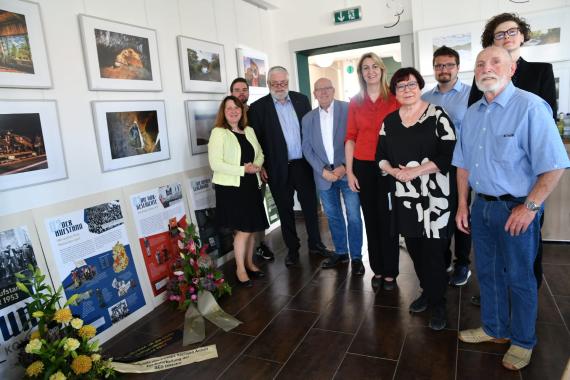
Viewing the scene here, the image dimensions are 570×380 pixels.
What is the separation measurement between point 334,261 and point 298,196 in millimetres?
640

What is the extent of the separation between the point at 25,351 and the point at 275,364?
48.7 inches

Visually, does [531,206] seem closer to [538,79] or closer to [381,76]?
[538,79]

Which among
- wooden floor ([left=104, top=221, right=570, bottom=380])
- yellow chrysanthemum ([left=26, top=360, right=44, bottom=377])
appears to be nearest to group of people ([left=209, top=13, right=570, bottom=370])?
wooden floor ([left=104, top=221, right=570, bottom=380])

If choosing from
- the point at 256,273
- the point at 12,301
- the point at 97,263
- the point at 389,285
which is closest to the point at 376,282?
the point at 389,285

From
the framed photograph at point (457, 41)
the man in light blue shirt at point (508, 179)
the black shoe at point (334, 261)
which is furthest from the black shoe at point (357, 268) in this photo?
the framed photograph at point (457, 41)

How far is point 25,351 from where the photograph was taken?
202 cm

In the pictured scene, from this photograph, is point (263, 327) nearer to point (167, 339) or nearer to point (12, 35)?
point (167, 339)

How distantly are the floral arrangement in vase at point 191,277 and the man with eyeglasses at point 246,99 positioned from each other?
809 millimetres

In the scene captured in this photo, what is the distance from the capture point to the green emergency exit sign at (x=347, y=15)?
15.2ft

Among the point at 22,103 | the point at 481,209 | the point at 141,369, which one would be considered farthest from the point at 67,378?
the point at 481,209

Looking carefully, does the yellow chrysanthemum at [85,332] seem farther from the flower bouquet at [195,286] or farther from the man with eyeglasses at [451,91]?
the man with eyeglasses at [451,91]

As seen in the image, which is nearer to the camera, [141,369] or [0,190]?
[0,190]

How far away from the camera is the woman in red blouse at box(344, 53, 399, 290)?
8.94ft

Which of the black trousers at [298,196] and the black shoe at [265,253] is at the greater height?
the black trousers at [298,196]
